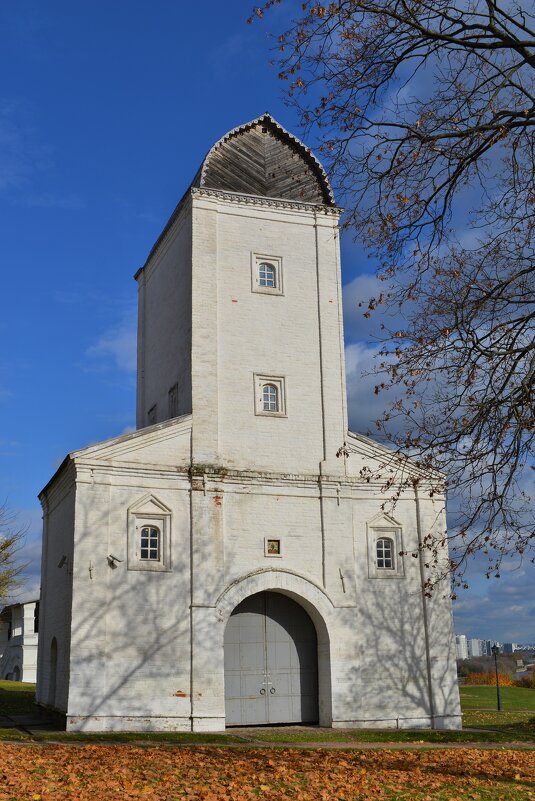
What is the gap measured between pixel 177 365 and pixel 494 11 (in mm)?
15798

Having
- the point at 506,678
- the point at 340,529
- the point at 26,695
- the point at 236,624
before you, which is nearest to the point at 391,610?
the point at 340,529

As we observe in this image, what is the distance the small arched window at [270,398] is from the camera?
23875 mm

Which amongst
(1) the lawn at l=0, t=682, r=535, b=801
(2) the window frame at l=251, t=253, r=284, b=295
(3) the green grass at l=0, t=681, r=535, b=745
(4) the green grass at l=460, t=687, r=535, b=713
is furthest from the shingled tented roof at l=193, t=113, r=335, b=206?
(4) the green grass at l=460, t=687, r=535, b=713

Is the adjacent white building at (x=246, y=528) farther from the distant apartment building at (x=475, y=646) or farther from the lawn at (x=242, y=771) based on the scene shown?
the distant apartment building at (x=475, y=646)

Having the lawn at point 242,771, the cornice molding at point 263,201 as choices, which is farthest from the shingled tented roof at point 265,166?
the lawn at point 242,771

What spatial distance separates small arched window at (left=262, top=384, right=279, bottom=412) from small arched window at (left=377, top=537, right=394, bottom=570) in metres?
4.72

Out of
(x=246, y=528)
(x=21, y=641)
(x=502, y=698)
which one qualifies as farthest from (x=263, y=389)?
(x=21, y=641)

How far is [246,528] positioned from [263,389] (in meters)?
3.96

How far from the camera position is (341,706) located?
2209 centimetres

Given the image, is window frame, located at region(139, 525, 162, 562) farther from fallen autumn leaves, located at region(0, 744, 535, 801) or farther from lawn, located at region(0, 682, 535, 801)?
fallen autumn leaves, located at region(0, 744, 535, 801)

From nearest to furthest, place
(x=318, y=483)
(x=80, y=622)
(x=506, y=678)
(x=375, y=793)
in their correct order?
(x=375, y=793) < (x=80, y=622) < (x=318, y=483) < (x=506, y=678)

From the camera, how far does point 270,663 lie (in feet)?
74.0

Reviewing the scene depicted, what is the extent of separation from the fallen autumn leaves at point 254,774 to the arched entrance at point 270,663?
6.00 meters

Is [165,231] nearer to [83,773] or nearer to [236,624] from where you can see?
[236,624]
